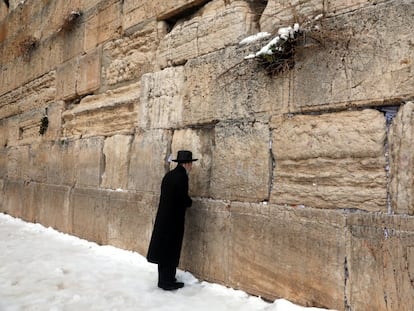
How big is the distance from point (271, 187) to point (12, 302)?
90.2 inches

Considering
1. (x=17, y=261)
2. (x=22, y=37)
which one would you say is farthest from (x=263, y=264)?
(x=22, y=37)

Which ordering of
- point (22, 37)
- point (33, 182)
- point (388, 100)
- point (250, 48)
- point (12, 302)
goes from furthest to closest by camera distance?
point (22, 37) → point (33, 182) → point (250, 48) → point (12, 302) → point (388, 100)

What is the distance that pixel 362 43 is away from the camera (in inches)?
107

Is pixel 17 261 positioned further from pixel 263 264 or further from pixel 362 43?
pixel 362 43

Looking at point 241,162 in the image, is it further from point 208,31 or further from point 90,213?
point 90,213

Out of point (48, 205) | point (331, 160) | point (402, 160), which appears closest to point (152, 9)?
point (331, 160)

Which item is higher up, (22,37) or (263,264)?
(22,37)

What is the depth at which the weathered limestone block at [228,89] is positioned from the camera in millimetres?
3273

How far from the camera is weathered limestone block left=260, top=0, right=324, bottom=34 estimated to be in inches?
119

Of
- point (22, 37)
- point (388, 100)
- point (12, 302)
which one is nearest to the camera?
point (388, 100)

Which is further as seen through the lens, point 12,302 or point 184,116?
point 184,116

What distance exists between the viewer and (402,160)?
2.51 meters

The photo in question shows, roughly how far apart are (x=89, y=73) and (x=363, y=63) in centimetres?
408

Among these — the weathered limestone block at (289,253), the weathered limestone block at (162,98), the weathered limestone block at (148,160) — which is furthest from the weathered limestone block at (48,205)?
the weathered limestone block at (289,253)
